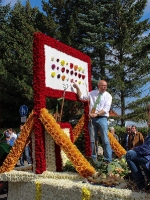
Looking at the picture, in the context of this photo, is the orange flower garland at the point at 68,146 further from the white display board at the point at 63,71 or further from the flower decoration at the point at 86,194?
the white display board at the point at 63,71

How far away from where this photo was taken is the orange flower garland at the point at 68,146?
4966 millimetres

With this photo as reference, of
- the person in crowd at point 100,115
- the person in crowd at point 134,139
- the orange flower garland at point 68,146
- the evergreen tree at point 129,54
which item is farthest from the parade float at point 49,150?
the evergreen tree at point 129,54

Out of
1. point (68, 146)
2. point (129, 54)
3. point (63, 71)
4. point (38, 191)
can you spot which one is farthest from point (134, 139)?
point (129, 54)

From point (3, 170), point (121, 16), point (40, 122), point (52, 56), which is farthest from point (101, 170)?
point (121, 16)

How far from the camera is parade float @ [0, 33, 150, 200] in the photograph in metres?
4.76

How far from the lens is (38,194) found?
16.8ft

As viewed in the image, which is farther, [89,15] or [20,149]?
[89,15]

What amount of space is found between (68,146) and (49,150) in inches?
20.5

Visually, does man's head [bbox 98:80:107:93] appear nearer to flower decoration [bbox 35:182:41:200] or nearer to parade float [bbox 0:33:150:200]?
parade float [bbox 0:33:150:200]

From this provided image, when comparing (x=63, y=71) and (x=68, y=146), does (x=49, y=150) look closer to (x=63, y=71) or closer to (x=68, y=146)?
(x=68, y=146)

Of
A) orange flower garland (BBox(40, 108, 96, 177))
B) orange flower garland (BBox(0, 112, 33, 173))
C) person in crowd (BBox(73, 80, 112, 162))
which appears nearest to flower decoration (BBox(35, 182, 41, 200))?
orange flower garland (BBox(40, 108, 96, 177))

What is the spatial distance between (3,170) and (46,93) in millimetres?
1479

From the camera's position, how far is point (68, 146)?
5.16m

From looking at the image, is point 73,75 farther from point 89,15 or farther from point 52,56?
point 89,15
